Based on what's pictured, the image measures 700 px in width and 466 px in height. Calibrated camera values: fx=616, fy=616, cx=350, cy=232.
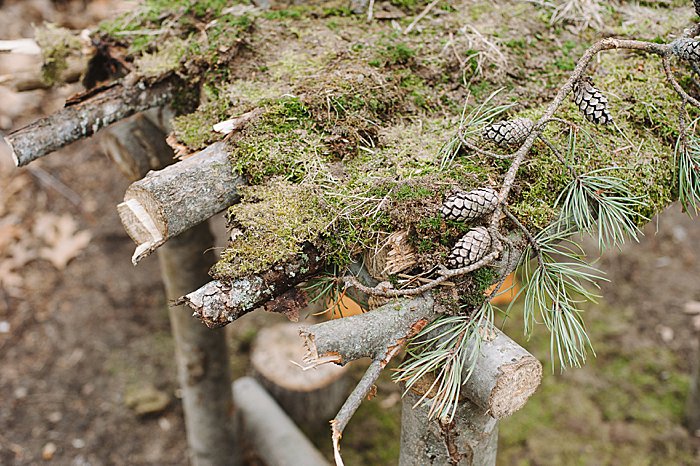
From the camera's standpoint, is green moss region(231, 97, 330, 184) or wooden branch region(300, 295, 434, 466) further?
green moss region(231, 97, 330, 184)

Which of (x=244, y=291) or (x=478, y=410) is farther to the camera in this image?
(x=478, y=410)

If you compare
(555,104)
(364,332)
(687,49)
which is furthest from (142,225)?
(687,49)

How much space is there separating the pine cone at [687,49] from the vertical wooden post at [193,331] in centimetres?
170

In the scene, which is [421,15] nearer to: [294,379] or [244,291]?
[244,291]

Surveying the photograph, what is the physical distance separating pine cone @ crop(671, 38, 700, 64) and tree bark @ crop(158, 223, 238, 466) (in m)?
1.92

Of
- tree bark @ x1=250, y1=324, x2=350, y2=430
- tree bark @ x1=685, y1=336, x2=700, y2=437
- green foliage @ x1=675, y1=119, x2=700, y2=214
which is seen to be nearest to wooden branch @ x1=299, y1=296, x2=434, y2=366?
green foliage @ x1=675, y1=119, x2=700, y2=214

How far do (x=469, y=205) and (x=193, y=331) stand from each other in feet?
6.43

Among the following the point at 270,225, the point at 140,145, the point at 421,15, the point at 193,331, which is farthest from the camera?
the point at 193,331

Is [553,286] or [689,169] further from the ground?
[689,169]

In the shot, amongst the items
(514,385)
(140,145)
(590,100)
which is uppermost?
(590,100)

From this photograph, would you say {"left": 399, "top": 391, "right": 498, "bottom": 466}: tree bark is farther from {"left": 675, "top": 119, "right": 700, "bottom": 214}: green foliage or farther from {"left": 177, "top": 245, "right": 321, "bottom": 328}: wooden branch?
{"left": 675, "top": 119, "right": 700, "bottom": 214}: green foliage

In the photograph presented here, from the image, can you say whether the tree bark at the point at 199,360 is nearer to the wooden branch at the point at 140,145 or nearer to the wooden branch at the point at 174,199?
the wooden branch at the point at 140,145

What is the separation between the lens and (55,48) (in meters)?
2.08

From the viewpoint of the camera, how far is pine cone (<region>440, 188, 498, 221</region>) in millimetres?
1259
